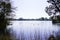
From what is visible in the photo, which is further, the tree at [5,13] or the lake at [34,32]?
the tree at [5,13]

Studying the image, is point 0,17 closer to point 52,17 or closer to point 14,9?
point 14,9

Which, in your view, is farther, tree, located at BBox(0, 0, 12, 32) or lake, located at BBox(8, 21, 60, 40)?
tree, located at BBox(0, 0, 12, 32)

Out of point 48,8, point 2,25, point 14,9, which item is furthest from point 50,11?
point 2,25

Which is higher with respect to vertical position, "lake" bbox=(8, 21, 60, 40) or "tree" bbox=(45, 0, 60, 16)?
"tree" bbox=(45, 0, 60, 16)

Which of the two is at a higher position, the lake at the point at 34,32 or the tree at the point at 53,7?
the tree at the point at 53,7

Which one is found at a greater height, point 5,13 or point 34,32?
point 5,13

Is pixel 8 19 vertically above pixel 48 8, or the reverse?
pixel 48 8

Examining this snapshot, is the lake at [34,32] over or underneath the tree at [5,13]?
underneath

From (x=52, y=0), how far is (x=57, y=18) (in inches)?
39.7

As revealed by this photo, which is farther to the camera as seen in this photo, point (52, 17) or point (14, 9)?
point (14, 9)

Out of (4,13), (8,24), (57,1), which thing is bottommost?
(8,24)

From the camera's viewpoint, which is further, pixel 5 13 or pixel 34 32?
pixel 5 13

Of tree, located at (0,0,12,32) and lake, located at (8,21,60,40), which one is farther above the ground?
tree, located at (0,0,12,32)

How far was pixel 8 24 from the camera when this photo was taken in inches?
327
